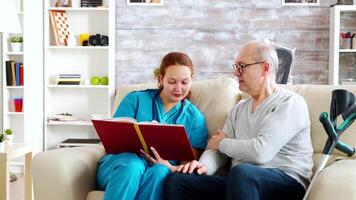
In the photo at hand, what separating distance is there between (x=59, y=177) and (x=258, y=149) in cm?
88

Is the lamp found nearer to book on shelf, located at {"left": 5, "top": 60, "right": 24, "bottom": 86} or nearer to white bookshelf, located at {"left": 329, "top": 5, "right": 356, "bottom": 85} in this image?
book on shelf, located at {"left": 5, "top": 60, "right": 24, "bottom": 86}

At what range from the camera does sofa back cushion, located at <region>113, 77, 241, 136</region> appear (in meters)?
2.78

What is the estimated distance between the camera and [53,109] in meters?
5.44

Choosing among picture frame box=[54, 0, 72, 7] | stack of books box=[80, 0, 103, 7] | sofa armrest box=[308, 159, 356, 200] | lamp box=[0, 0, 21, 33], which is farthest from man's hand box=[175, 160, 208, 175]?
picture frame box=[54, 0, 72, 7]

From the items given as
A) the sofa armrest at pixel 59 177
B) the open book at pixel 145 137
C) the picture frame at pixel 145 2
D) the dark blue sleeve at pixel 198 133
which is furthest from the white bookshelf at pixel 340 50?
the sofa armrest at pixel 59 177

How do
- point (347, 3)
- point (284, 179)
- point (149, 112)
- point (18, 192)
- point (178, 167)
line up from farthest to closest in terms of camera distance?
1. point (347, 3)
2. point (18, 192)
3. point (149, 112)
4. point (178, 167)
5. point (284, 179)

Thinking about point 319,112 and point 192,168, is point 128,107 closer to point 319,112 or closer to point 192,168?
point 192,168

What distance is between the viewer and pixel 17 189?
4445 mm

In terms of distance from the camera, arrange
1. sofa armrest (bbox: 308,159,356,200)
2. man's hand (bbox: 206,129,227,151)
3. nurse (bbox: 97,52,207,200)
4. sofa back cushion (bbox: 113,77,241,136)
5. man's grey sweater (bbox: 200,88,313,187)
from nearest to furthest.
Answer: sofa armrest (bbox: 308,159,356,200) → man's grey sweater (bbox: 200,88,313,187) → nurse (bbox: 97,52,207,200) → man's hand (bbox: 206,129,227,151) → sofa back cushion (bbox: 113,77,241,136)

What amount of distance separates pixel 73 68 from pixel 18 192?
155cm

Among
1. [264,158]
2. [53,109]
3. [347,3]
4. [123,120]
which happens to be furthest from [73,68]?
[264,158]

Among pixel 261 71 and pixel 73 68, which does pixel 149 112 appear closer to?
pixel 261 71

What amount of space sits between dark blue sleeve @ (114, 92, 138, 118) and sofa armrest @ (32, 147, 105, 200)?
14.1 inches

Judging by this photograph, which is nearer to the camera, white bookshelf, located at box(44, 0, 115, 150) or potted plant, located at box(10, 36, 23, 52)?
potted plant, located at box(10, 36, 23, 52)
